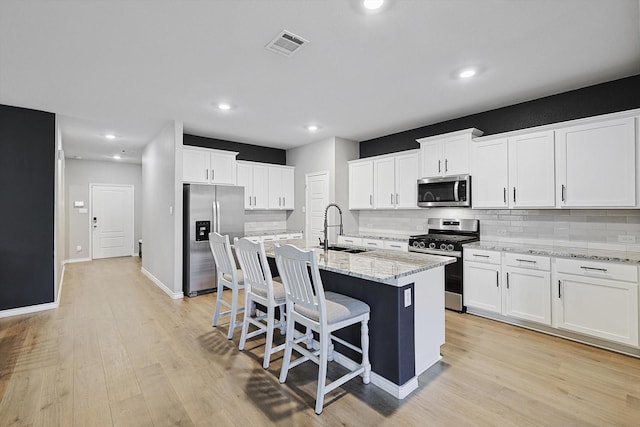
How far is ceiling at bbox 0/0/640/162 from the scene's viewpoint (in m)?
2.07

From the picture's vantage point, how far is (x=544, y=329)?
3.21m

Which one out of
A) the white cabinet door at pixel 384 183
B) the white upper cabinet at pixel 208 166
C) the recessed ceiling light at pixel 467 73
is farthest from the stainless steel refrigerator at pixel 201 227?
the recessed ceiling light at pixel 467 73

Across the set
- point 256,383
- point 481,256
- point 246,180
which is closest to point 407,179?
point 481,256

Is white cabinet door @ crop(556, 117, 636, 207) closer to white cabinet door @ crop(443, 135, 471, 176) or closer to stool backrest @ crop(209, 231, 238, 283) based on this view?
white cabinet door @ crop(443, 135, 471, 176)

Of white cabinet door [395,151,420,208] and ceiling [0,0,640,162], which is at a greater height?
ceiling [0,0,640,162]

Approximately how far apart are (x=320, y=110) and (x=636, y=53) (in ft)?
10.1

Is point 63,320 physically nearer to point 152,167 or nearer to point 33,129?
point 33,129

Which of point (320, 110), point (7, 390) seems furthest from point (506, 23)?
point (7, 390)

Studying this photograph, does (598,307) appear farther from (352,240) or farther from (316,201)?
(316,201)

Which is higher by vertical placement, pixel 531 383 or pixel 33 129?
pixel 33 129

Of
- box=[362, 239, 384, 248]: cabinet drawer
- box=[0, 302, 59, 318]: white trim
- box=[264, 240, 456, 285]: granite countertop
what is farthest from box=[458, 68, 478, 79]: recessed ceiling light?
box=[0, 302, 59, 318]: white trim

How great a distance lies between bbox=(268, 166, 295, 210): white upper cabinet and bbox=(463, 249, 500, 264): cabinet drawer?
363 centimetres

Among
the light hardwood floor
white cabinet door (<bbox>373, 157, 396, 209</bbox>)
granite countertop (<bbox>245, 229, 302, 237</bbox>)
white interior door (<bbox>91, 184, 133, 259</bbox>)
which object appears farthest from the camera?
white interior door (<bbox>91, 184, 133, 259</bbox>)

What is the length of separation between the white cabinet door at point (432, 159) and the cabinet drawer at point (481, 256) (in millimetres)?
1181
